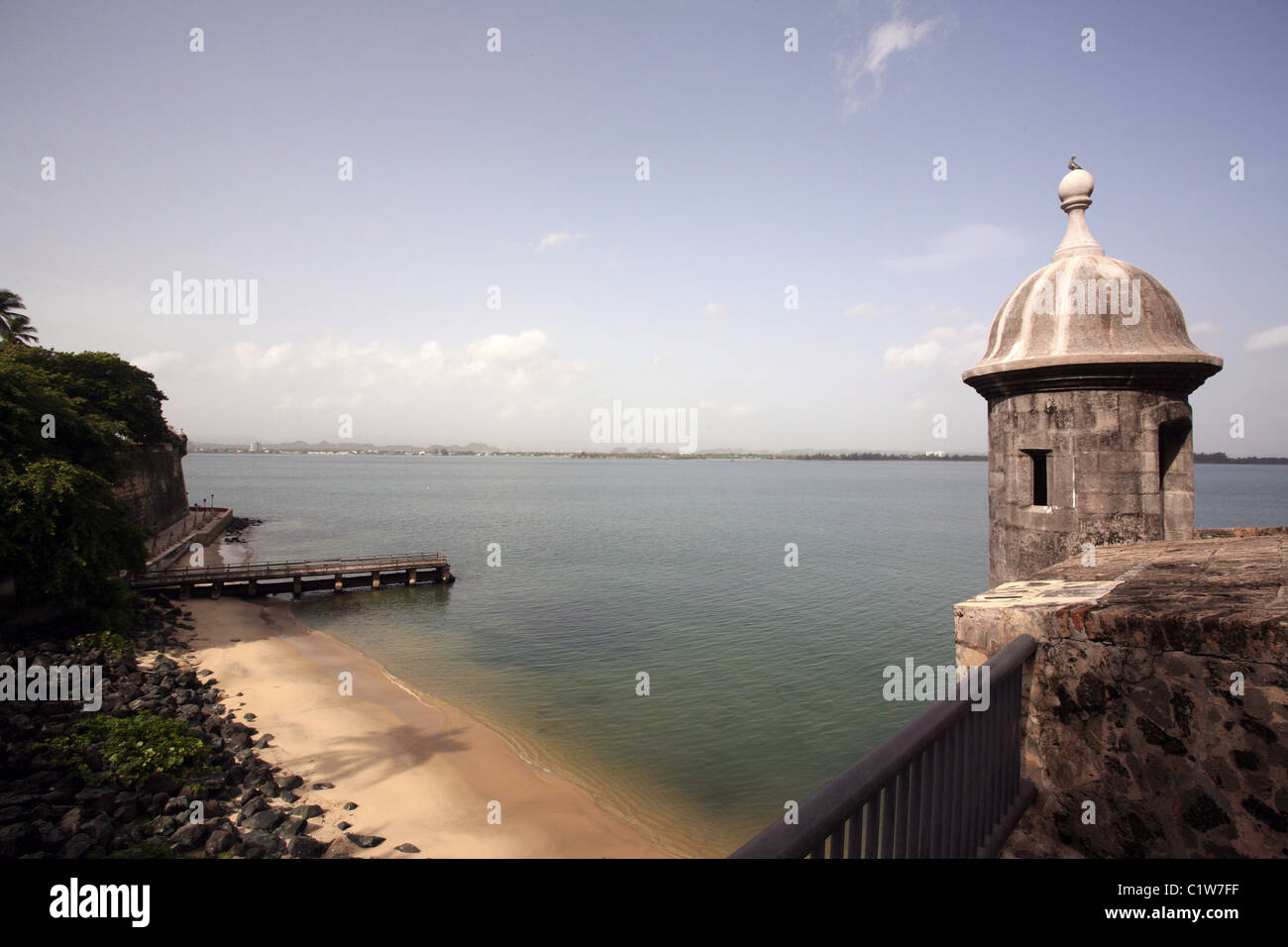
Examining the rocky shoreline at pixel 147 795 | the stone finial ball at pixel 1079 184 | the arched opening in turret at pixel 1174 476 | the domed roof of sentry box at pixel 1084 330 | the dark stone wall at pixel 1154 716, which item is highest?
the stone finial ball at pixel 1079 184

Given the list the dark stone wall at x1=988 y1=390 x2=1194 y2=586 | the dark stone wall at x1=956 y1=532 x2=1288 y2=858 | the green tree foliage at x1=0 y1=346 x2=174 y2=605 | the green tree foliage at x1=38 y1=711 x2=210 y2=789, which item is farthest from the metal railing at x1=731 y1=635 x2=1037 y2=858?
the green tree foliage at x1=0 y1=346 x2=174 y2=605

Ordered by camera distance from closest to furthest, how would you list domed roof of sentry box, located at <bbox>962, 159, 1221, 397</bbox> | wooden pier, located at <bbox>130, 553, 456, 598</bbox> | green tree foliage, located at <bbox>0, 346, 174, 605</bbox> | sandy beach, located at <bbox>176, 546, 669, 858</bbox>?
domed roof of sentry box, located at <bbox>962, 159, 1221, 397</bbox>, sandy beach, located at <bbox>176, 546, 669, 858</bbox>, green tree foliage, located at <bbox>0, 346, 174, 605</bbox>, wooden pier, located at <bbox>130, 553, 456, 598</bbox>

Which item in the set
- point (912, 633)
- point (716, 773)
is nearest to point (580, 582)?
point (912, 633)

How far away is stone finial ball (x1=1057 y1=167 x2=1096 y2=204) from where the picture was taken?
8602mm

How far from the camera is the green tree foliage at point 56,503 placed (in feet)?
60.8

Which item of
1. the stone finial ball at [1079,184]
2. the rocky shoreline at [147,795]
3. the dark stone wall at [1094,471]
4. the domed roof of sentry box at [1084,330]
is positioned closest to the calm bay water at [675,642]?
the rocky shoreline at [147,795]

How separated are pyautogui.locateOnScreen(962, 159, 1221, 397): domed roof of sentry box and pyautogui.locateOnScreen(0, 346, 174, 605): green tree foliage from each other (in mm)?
22709

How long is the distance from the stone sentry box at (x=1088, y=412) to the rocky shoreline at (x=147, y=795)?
11.5 metres

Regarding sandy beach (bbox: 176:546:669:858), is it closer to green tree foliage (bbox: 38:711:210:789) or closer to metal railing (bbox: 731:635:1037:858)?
green tree foliage (bbox: 38:711:210:789)

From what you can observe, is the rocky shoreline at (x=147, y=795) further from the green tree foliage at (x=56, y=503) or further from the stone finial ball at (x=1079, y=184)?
the stone finial ball at (x=1079, y=184)

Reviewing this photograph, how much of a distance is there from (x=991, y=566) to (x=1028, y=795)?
18.2 feet

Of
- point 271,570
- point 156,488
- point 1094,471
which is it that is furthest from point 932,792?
point 156,488
